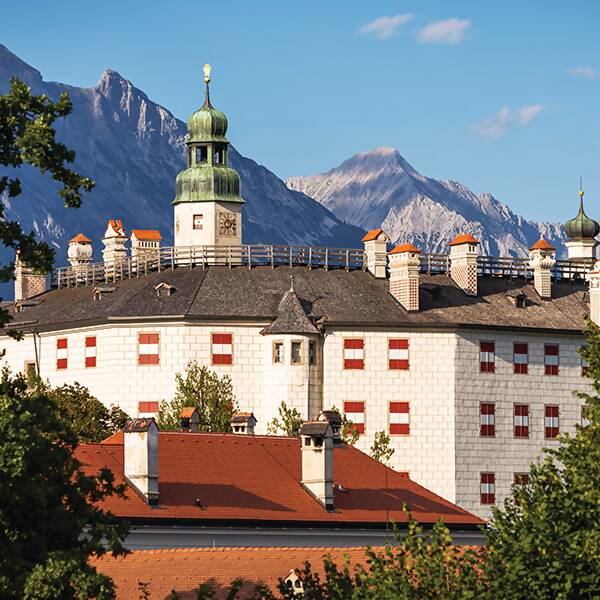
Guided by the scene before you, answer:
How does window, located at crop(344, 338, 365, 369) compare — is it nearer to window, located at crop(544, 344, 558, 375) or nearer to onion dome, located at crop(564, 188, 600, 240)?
window, located at crop(544, 344, 558, 375)

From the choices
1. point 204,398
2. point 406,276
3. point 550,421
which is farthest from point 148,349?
point 550,421

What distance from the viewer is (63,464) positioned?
58125 mm

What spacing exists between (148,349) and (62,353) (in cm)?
721

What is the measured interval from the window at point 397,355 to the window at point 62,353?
19.7 metres

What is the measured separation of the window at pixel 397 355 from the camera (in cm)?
13938

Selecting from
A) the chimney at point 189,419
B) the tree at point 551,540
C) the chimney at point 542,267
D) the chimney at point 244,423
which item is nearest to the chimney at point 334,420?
the chimney at point 244,423

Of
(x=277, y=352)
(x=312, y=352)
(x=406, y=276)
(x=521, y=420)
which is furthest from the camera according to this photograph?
(x=406, y=276)

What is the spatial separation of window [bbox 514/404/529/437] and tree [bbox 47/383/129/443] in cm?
2420

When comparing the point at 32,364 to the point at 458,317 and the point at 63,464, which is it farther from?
the point at 63,464

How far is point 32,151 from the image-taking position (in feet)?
187

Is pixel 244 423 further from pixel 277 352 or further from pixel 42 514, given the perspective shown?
pixel 42 514

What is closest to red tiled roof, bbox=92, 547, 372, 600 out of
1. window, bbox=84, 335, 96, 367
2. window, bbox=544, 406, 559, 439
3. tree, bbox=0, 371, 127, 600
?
tree, bbox=0, 371, 127, 600

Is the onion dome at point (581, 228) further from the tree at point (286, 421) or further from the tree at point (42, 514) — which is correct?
the tree at point (42, 514)

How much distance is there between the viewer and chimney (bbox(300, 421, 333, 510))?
309 ft
